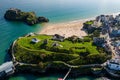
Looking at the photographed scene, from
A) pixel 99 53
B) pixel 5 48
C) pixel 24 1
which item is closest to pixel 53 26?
pixel 5 48

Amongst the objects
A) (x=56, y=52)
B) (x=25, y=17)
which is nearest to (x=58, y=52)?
(x=56, y=52)

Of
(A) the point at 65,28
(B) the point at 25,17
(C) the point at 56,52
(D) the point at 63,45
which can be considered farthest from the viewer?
(B) the point at 25,17

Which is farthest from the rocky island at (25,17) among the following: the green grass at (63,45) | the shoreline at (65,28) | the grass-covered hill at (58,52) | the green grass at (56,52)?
the green grass at (56,52)

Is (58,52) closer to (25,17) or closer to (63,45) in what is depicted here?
(63,45)

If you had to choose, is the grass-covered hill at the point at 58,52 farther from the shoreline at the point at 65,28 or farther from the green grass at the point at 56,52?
the shoreline at the point at 65,28

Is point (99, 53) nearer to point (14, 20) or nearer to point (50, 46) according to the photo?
point (50, 46)

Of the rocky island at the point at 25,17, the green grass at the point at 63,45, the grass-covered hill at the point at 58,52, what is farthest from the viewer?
the rocky island at the point at 25,17

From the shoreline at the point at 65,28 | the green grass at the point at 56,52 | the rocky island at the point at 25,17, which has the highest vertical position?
the rocky island at the point at 25,17
